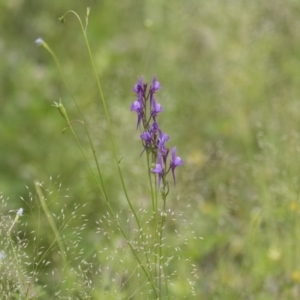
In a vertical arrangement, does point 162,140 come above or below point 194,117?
below

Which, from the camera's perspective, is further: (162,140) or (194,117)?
(194,117)

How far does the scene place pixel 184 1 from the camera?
180 inches

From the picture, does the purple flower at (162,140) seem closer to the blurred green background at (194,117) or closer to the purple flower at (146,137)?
the purple flower at (146,137)

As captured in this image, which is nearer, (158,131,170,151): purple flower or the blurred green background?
(158,131,170,151): purple flower

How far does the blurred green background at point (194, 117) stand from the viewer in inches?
102

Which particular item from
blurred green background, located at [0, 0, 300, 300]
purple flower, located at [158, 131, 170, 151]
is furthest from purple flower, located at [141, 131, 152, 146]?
blurred green background, located at [0, 0, 300, 300]

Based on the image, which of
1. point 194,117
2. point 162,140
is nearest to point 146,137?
point 162,140

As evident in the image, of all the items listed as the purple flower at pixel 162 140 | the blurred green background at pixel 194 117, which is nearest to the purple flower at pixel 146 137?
the purple flower at pixel 162 140

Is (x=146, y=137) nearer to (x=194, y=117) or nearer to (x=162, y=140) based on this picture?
(x=162, y=140)

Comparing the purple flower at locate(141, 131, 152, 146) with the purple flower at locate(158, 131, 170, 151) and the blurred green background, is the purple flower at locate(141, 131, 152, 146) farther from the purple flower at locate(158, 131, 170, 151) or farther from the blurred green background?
the blurred green background

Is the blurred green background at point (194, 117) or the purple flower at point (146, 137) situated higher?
the blurred green background at point (194, 117)

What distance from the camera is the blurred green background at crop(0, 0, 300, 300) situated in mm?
2580

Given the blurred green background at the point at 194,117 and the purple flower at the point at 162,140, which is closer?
the purple flower at the point at 162,140

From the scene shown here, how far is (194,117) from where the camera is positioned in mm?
3725
